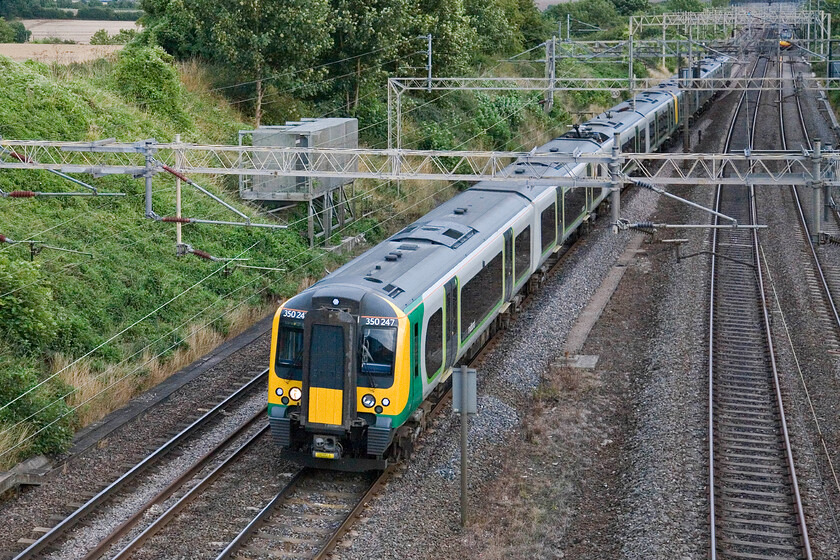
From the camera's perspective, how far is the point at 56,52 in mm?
36156

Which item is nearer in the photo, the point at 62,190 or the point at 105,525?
the point at 105,525

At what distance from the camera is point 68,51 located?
123 feet

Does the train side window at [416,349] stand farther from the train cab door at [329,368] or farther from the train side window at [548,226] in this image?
the train side window at [548,226]

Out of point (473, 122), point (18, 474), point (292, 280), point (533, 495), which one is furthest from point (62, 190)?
point (473, 122)

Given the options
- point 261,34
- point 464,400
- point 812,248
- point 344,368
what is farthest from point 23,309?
point 812,248

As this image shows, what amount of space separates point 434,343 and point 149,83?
18.9m

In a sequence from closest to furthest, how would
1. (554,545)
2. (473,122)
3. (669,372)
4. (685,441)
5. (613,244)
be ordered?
1. (554,545)
2. (685,441)
3. (669,372)
4. (613,244)
5. (473,122)

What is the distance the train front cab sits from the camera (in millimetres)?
13258

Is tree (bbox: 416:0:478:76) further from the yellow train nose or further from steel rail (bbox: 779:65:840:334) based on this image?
the yellow train nose

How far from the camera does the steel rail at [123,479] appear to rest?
11961 millimetres

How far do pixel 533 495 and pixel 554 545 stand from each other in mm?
1413

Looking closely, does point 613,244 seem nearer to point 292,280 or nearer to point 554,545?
point 292,280

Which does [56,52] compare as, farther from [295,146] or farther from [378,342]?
[378,342]

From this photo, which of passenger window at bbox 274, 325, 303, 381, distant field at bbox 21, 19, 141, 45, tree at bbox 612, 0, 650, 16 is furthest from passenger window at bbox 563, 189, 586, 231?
tree at bbox 612, 0, 650, 16
